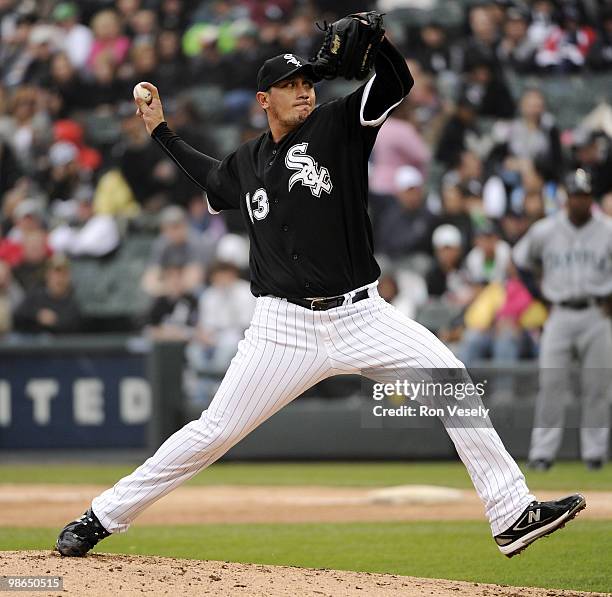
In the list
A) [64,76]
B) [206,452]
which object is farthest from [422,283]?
[206,452]

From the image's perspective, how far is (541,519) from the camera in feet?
15.4

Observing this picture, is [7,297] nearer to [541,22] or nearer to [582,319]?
[582,319]

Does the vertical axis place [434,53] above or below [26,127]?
above

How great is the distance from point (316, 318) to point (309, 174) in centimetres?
56

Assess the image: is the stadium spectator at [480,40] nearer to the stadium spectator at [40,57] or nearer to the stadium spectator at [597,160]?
the stadium spectator at [597,160]

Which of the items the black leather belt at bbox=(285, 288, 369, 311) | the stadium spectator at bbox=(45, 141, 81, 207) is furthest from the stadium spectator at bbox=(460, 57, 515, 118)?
the black leather belt at bbox=(285, 288, 369, 311)

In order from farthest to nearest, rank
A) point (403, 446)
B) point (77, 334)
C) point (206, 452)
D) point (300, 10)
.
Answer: point (300, 10)
point (77, 334)
point (403, 446)
point (206, 452)

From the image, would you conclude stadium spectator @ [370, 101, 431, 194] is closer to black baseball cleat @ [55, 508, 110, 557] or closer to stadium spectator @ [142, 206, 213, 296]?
stadium spectator @ [142, 206, 213, 296]

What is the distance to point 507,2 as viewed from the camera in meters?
14.2

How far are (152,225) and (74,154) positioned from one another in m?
1.64

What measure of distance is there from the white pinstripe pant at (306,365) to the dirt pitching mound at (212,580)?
35cm

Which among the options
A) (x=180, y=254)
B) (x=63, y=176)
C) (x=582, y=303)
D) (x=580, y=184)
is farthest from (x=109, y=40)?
(x=582, y=303)

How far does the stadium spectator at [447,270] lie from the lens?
11992 millimetres

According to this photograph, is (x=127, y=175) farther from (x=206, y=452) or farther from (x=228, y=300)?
(x=206, y=452)
